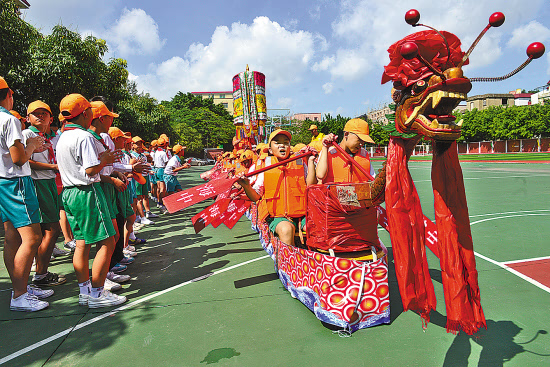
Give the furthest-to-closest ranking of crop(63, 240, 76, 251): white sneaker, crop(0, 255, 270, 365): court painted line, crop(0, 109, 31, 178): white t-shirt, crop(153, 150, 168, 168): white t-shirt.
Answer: crop(153, 150, 168, 168): white t-shirt < crop(63, 240, 76, 251): white sneaker < crop(0, 109, 31, 178): white t-shirt < crop(0, 255, 270, 365): court painted line

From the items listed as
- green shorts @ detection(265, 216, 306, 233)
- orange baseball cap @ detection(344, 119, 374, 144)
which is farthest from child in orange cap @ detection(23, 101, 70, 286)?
orange baseball cap @ detection(344, 119, 374, 144)

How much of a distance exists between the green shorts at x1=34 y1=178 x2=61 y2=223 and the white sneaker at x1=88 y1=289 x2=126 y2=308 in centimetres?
124

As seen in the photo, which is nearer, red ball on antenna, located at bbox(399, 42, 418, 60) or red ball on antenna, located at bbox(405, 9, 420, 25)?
red ball on antenna, located at bbox(399, 42, 418, 60)

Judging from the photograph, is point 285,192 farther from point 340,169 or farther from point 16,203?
point 16,203

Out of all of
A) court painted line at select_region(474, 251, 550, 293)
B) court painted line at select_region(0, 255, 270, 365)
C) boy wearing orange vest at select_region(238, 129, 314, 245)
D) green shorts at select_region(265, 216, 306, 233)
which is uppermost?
boy wearing orange vest at select_region(238, 129, 314, 245)

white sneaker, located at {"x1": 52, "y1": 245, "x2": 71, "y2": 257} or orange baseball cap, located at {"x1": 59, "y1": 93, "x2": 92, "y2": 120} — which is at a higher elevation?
orange baseball cap, located at {"x1": 59, "y1": 93, "x2": 92, "y2": 120}

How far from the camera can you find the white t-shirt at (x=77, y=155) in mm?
3240

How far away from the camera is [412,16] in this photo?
168 centimetres

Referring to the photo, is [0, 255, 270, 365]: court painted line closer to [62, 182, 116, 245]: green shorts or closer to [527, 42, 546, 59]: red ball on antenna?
[62, 182, 116, 245]: green shorts

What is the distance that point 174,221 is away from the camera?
28.1ft

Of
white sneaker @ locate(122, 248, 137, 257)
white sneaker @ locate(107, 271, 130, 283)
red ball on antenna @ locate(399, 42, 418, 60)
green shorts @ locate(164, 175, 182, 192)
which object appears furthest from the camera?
green shorts @ locate(164, 175, 182, 192)

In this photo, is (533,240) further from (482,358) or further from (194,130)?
(194,130)

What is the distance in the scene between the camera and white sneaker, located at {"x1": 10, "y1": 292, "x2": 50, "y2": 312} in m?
3.50

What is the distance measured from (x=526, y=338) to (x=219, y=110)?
66.8 meters
